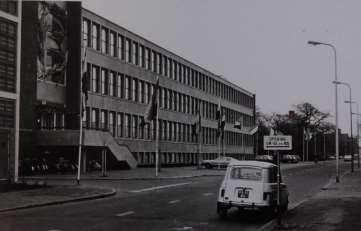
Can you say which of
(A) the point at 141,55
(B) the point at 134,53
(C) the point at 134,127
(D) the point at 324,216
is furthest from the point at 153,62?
(D) the point at 324,216

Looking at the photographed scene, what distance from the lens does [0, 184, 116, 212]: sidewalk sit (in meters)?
22.1

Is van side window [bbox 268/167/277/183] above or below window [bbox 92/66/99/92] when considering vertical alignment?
below

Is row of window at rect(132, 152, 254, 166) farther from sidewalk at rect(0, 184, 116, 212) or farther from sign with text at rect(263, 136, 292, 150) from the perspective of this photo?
sign with text at rect(263, 136, 292, 150)

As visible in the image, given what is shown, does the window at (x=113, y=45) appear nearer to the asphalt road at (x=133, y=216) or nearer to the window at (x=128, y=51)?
the window at (x=128, y=51)

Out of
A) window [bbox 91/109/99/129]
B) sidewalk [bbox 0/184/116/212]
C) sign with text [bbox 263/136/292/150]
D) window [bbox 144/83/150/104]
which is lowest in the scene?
sidewalk [bbox 0/184/116/212]

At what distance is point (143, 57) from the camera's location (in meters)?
71.6

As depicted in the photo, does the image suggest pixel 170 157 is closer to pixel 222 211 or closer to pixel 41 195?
pixel 41 195

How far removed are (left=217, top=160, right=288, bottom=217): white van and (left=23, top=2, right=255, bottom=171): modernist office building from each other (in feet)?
63.1

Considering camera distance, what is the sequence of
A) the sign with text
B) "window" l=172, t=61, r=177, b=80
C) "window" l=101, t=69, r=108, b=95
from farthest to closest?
"window" l=172, t=61, r=177, b=80 → "window" l=101, t=69, r=108, b=95 → the sign with text

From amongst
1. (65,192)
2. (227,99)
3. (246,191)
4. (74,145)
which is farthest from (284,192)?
(227,99)

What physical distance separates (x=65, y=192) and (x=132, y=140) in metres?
38.5

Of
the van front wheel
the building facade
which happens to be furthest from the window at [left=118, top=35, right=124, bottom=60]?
the van front wheel

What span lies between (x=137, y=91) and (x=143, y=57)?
4823 millimetres

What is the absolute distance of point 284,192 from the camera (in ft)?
67.1
